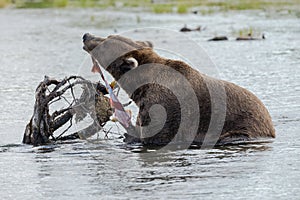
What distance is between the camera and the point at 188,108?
10078 millimetres

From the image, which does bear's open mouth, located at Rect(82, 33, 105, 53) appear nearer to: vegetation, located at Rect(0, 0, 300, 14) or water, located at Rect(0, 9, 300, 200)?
water, located at Rect(0, 9, 300, 200)

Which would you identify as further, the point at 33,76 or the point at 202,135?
the point at 33,76

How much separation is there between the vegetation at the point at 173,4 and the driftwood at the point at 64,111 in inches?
1019

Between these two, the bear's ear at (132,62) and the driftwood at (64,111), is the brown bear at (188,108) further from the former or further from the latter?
the driftwood at (64,111)

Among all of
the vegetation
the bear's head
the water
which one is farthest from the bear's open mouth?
the vegetation

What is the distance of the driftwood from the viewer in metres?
10.4

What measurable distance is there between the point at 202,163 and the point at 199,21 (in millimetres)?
23283

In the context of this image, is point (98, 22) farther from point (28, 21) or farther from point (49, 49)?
point (49, 49)

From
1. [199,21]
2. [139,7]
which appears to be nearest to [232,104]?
[199,21]

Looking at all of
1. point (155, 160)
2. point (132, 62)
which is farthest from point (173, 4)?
point (155, 160)

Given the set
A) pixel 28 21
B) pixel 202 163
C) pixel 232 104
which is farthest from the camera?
pixel 28 21

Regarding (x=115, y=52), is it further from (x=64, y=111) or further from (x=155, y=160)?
(x=155, y=160)

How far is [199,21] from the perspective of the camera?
31906mm

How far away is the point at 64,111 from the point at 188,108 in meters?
1.63
